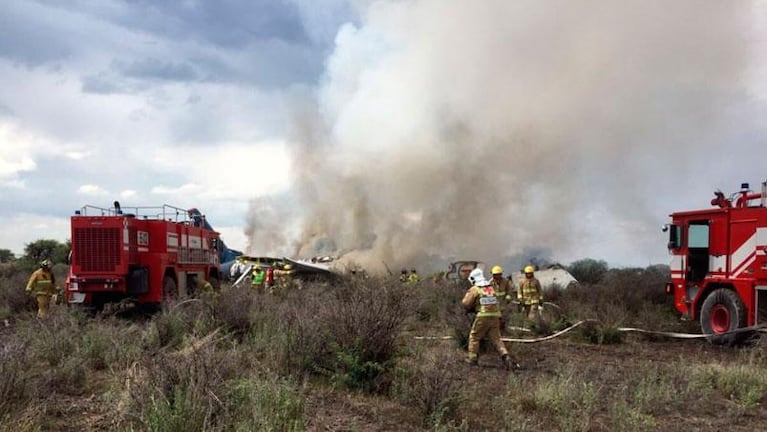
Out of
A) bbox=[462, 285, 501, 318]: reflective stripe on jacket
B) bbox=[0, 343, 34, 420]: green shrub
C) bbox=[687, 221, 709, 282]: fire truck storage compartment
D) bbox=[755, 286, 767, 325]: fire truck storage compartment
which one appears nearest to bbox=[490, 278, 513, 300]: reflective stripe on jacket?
bbox=[462, 285, 501, 318]: reflective stripe on jacket

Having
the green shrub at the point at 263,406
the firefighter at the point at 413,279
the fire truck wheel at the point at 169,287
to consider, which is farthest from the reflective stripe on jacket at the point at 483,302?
the fire truck wheel at the point at 169,287

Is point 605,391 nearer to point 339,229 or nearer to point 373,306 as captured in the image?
point 373,306

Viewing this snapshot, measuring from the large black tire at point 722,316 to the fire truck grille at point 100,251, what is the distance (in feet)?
41.2

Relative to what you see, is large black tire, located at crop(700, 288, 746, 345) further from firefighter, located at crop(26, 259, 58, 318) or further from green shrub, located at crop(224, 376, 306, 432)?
firefighter, located at crop(26, 259, 58, 318)

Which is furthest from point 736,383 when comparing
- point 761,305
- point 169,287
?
point 169,287

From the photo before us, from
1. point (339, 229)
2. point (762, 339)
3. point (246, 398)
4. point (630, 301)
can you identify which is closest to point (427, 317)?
point (630, 301)

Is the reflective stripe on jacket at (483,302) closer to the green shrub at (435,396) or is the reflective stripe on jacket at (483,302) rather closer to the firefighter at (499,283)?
the green shrub at (435,396)

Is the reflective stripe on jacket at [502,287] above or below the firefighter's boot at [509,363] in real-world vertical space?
above

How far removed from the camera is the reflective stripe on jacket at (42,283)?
47.5 ft

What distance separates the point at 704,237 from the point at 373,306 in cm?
809

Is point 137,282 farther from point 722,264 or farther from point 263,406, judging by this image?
point 722,264

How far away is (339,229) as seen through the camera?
3884 centimetres

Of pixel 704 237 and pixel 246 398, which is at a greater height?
pixel 704 237

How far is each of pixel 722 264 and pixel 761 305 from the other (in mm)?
1039
